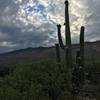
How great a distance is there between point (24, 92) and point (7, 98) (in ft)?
2.86

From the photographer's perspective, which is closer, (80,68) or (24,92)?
(24,92)

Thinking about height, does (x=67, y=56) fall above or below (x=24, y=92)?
above

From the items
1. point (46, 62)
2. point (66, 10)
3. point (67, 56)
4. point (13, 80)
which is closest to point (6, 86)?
point (13, 80)

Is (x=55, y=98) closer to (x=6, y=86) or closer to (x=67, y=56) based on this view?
(x=6, y=86)

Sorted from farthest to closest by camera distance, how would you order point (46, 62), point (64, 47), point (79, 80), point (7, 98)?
point (64, 47)
point (79, 80)
point (46, 62)
point (7, 98)

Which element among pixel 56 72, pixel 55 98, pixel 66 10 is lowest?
pixel 55 98

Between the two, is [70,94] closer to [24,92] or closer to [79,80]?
[24,92]

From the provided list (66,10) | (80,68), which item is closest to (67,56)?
(80,68)

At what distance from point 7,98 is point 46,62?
2.99 meters

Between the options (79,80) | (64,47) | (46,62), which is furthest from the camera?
(64,47)

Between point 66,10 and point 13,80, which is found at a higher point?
point 66,10

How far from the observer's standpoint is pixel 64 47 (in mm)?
25562

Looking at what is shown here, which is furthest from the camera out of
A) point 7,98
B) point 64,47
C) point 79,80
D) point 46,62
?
point 64,47

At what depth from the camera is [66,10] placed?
2473 cm
